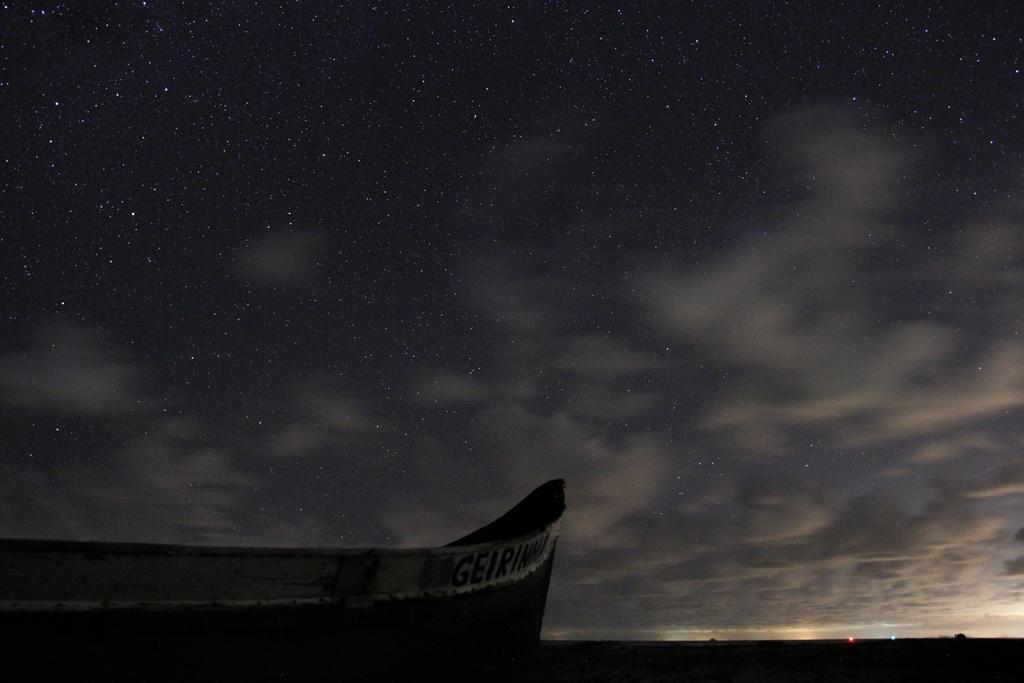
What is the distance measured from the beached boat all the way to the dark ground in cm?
417

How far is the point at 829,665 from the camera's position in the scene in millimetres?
13430

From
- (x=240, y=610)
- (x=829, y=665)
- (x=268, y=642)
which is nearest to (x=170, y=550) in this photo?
(x=240, y=610)

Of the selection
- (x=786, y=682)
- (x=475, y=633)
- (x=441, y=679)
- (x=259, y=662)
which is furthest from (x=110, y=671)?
(x=786, y=682)

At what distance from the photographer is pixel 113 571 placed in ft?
17.4

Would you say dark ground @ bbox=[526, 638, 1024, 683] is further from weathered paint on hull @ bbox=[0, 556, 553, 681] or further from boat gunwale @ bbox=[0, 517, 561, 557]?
boat gunwale @ bbox=[0, 517, 561, 557]

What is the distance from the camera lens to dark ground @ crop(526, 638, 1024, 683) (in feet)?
37.3

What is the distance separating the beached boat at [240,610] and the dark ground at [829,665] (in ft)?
13.7

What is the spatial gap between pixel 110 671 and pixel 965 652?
16814 mm

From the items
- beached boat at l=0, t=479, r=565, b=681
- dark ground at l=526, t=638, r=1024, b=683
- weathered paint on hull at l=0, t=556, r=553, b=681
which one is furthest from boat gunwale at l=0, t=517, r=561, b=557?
dark ground at l=526, t=638, r=1024, b=683

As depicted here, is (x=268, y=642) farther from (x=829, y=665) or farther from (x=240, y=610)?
(x=829, y=665)

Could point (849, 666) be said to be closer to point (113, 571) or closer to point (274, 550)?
point (274, 550)

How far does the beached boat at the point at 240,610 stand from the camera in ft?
16.4

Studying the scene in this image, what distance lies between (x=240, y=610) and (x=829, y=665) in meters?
12.7

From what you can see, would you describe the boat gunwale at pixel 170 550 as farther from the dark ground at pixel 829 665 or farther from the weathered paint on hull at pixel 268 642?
the dark ground at pixel 829 665
